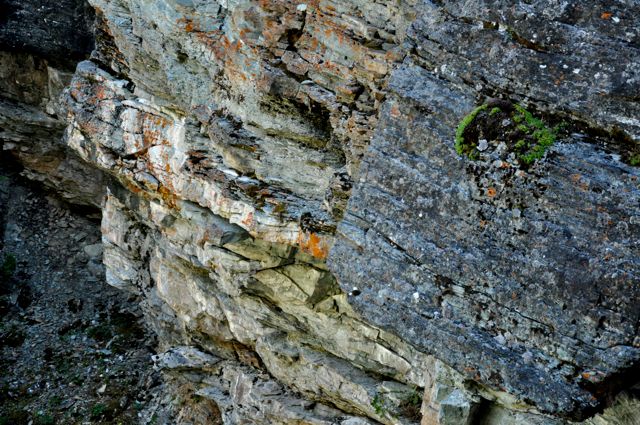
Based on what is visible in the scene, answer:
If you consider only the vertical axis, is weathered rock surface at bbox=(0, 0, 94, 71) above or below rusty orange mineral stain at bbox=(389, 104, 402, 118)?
below

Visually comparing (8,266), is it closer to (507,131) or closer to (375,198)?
(375,198)

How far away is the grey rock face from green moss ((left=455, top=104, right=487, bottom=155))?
16 centimetres

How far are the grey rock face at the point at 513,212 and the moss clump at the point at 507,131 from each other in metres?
0.14

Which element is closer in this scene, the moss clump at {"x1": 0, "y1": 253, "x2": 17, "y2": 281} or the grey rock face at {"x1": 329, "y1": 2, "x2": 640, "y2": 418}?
the grey rock face at {"x1": 329, "y1": 2, "x2": 640, "y2": 418}

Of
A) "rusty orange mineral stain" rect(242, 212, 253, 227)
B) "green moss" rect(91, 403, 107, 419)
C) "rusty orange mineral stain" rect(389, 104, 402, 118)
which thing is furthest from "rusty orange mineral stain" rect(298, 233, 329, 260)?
"green moss" rect(91, 403, 107, 419)

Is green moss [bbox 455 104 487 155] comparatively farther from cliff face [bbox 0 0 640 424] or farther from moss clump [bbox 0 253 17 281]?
moss clump [bbox 0 253 17 281]

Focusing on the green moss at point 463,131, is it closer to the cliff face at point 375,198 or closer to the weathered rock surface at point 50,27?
the cliff face at point 375,198

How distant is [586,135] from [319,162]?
633 centimetres

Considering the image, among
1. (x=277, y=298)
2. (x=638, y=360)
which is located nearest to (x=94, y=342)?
(x=277, y=298)

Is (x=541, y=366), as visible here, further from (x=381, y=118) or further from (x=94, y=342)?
(x=94, y=342)

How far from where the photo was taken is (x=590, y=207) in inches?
359

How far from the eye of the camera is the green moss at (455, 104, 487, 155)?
9856mm

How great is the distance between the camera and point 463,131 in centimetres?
995

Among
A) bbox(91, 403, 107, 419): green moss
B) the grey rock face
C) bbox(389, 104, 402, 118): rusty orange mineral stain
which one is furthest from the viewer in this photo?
bbox(91, 403, 107, 419): green moss
